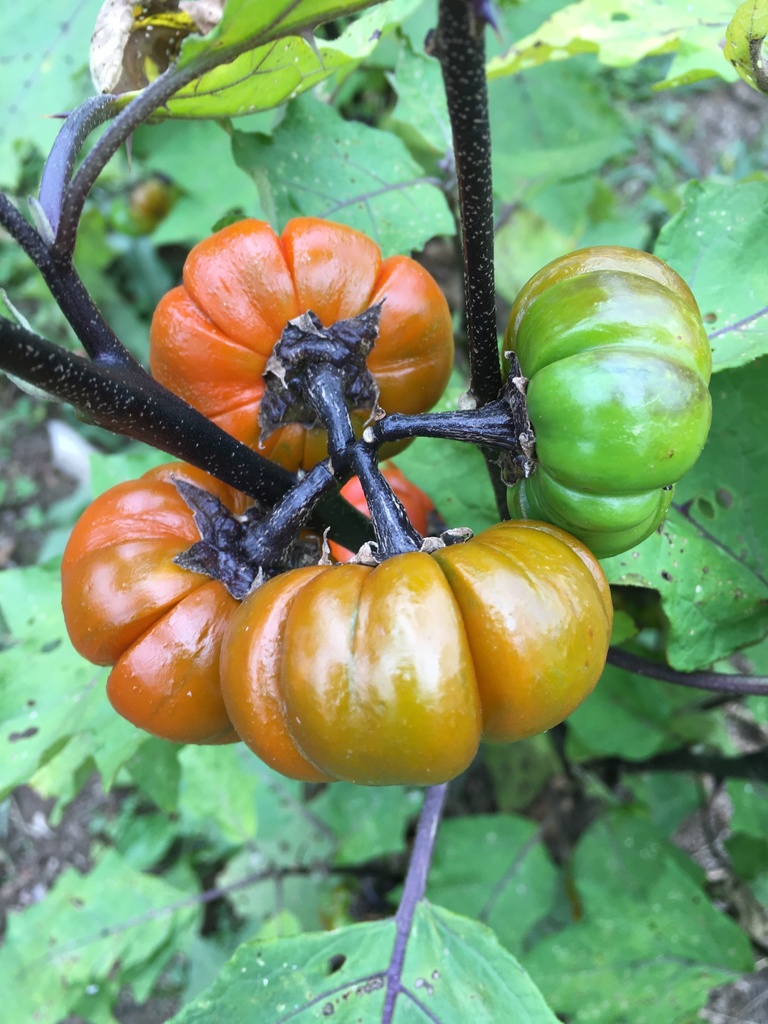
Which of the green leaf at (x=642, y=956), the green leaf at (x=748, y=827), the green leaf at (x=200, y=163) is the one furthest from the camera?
the green leaf at (x=200, y=163)

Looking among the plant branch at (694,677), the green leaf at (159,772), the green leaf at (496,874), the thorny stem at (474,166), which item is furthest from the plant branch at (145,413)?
the green leaf at (496,874)

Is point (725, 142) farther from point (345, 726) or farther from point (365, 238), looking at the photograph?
point (345, 726)

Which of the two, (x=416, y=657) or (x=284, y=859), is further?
(x=284, y=859)

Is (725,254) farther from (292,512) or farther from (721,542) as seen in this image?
(292,512)

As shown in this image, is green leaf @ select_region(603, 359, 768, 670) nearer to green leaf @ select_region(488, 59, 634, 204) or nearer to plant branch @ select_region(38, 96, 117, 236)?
plant branch @ select_region(38, 96, 117, 236)

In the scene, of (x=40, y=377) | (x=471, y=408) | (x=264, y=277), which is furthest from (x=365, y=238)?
Result: (x=40, y=377)

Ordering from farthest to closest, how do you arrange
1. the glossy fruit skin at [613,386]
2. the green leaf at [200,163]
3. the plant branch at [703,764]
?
the green leaf at [200,163] → the plant branch at [703,764] → the glossy fruit skin at [613,386]

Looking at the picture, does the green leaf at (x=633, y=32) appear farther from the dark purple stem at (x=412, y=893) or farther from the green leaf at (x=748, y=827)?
the green leaf at (x=748, y=827)

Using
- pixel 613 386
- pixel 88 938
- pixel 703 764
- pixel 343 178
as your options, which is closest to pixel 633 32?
pixel 343 178
